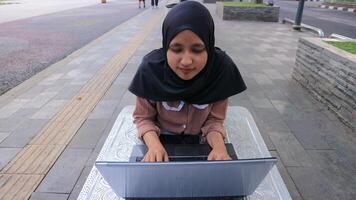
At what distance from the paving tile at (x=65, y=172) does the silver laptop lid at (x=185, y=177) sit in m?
1.32

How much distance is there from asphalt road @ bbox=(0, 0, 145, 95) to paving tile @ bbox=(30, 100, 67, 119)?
3.45 ft

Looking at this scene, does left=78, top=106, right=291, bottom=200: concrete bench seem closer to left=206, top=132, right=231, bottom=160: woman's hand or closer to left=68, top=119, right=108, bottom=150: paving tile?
left=206, top=132, right=231, bottom=160: woman's hand

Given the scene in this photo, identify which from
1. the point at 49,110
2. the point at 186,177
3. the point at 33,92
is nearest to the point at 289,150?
the point at 186,177

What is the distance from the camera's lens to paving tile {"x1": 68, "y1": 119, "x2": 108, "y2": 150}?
324 cm

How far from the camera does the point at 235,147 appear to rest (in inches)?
82.7

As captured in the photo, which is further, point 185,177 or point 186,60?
point 186,60

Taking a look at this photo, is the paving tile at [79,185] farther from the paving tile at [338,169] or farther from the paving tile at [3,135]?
the paving tile at [338,169]

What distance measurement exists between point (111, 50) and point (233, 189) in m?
6.47

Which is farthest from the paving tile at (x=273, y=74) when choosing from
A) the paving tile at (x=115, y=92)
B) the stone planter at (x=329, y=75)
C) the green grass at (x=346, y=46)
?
the paving tile at (x=115, y=92)

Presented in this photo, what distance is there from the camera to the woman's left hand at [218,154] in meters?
1.59

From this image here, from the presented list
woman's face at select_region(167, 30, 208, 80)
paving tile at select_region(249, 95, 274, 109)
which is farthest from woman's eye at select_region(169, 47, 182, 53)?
paving tile at select_region(249, 95, 274, 109)

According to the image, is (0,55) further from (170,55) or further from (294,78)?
(170,55)

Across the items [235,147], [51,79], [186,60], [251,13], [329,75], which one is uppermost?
[186,60]

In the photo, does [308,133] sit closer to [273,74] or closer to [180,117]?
[180,117]
